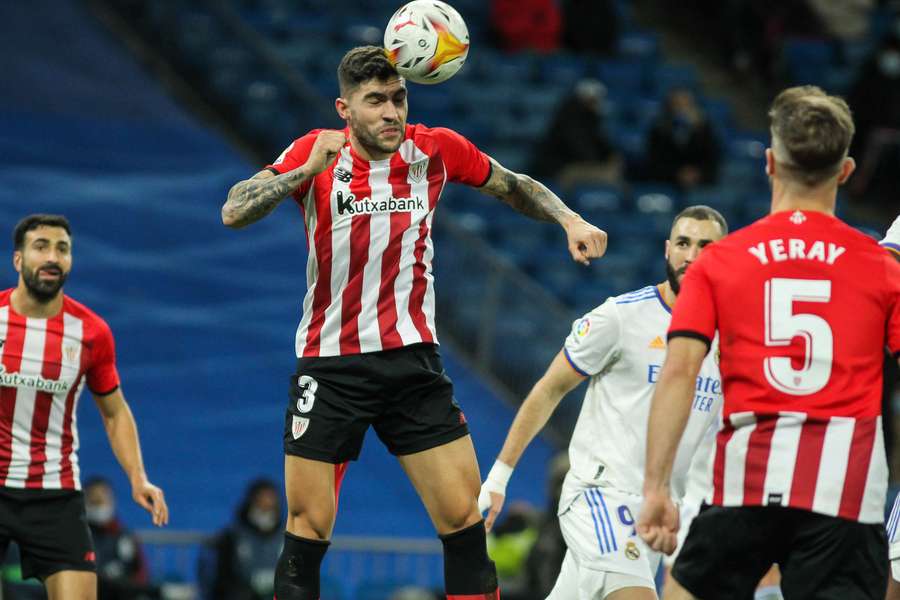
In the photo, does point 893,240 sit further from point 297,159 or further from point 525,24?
point 525,24

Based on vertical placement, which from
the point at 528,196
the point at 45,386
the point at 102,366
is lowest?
the point at 45,386

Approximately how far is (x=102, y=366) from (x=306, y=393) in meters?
1.90

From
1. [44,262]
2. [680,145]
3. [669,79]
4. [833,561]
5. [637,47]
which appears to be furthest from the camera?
[637,47]

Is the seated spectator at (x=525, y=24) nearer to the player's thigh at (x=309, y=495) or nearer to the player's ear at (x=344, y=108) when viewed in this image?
the player's ear at (x=344, y=108)

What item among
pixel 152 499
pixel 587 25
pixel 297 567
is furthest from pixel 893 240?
pixel 587 25

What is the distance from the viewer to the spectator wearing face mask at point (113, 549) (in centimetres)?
1135

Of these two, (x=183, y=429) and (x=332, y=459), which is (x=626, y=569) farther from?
(x=183, y=429)

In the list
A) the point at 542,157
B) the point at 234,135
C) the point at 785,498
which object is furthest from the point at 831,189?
the point at 234,135

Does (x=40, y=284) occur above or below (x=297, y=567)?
above

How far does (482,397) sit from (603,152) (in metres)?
3.53

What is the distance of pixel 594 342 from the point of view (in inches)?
272

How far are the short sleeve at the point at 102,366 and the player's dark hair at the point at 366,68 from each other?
2.28 metres

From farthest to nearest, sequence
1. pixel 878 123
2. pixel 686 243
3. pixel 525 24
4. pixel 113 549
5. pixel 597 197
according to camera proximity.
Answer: pixel 525 24 → pixel 878 123 → pixel 597 197 → pixel 113 549 → pixel 686 243

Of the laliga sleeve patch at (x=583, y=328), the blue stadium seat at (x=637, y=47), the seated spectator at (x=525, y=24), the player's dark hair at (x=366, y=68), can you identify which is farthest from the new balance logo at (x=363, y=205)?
the blue stadium seat at (x=637, y=47)
